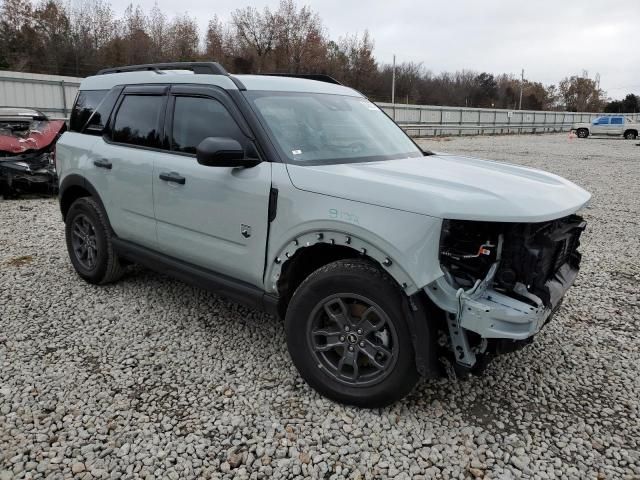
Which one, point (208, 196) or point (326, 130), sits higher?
point (326, 130)

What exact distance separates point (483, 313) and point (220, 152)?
1.72 m

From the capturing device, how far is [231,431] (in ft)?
9.17

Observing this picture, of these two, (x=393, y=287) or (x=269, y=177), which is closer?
(x=393, y=287)

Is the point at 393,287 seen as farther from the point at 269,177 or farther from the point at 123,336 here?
the point at 123,336

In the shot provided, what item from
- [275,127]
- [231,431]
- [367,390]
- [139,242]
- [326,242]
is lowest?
[231,431]

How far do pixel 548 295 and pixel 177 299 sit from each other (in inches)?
123

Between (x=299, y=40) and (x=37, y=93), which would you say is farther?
(x=299, y=40)

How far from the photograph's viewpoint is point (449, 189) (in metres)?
2.67

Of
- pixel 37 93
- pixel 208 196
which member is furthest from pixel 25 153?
pixel 37 93

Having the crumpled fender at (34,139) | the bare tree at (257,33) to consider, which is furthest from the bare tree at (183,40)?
the crumpled fender at (34,139)

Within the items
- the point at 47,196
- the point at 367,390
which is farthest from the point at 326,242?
the point at 47,196

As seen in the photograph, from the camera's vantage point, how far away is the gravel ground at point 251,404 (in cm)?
257

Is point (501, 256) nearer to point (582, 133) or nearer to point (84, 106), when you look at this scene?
point (84, 106)

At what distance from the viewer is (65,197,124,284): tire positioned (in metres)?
4.57
